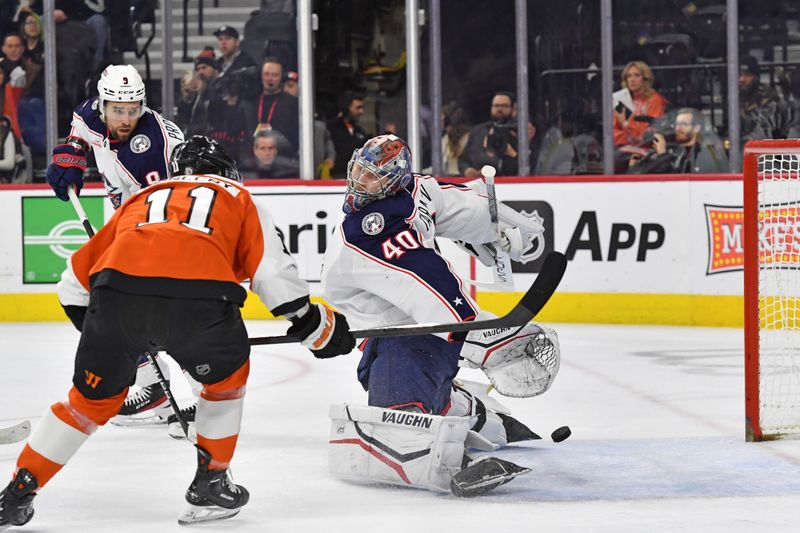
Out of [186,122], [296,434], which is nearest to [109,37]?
[186,122]

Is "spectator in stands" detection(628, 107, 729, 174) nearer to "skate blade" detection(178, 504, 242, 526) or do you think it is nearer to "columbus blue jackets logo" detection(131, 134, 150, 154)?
"columbus blue jackets logo" detection(131, 134, 150, 154)

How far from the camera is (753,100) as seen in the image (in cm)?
739

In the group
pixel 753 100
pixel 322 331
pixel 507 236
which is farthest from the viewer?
pixel 753 100

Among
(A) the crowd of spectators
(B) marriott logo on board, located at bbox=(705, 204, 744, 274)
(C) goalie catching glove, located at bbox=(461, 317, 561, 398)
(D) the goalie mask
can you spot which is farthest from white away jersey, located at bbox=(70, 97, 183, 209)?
(A) the crowd of spectators

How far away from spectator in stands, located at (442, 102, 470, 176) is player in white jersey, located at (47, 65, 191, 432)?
3.79 meters

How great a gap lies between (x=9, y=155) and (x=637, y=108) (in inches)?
149

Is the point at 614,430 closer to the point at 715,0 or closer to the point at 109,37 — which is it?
the point at 715,0

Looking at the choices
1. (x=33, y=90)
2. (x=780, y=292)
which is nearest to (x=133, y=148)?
(x=780, y=292)

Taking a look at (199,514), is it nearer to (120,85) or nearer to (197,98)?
(120,85)

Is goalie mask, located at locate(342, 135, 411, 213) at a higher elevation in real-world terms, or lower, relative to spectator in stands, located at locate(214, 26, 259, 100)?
lower

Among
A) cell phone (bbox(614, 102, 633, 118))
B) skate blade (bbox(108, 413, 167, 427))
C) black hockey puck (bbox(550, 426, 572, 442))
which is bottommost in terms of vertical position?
skate blade (bbox(108, 413, 167, 427))

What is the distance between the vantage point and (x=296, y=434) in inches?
157

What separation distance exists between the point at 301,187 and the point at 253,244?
465cm

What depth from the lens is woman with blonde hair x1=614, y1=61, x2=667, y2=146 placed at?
7551mm
